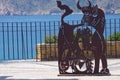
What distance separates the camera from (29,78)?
1446cm

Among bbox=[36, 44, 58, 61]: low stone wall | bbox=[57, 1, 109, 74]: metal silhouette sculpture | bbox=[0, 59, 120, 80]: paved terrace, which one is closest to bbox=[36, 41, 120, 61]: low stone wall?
bbox=[36, 44, 58, 61]: low stone wall

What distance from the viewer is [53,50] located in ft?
63.2

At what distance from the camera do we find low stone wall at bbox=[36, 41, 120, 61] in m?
19.2

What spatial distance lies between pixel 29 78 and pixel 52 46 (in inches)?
193

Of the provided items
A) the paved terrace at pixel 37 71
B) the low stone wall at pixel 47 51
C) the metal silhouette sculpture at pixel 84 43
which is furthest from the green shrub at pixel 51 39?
the metal silhouette sculpture at pixel 84 43

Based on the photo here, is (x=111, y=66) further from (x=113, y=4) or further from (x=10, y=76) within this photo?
(x=113, y=4)

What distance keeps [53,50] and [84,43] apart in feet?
14.9

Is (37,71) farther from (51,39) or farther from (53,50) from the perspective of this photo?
(51,39)

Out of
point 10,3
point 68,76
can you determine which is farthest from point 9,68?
point 10,3

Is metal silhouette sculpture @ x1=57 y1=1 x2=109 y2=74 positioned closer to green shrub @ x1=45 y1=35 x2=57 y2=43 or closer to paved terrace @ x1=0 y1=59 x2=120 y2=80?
paved terrace @ x1=0 y1=59 x2=120 y2=80

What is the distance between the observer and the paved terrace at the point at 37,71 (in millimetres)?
14430

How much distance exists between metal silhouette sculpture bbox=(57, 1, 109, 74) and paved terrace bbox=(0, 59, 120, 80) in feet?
1.39

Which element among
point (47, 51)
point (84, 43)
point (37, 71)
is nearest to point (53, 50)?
point (47, 51)

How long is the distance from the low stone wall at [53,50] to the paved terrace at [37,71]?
481 mm
